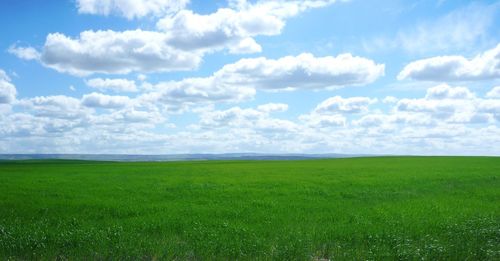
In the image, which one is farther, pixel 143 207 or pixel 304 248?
pixel 143 207

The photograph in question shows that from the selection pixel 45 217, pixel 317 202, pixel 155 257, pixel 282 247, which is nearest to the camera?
pixel 155 257

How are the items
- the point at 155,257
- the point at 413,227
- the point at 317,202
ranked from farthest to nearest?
the point at 317,202, the point at 413,227, the point at 155,257

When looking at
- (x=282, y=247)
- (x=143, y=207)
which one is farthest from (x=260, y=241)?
(x=143, y=207)

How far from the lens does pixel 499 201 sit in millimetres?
23125

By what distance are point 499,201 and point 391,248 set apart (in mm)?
13408

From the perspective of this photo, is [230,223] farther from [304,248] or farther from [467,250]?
[467,250]

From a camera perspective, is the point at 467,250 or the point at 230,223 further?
the point at 230,223

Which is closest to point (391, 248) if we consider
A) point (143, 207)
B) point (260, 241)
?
point (260, 241)

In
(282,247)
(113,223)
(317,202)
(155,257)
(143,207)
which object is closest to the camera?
(155,257)

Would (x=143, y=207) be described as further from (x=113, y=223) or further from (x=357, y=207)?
(x=357, y=207)

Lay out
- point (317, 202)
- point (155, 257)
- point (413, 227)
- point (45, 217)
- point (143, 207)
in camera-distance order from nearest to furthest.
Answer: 1. point (155, 257)
2. point (413, 227)
3. point (45, 217)
4. point (143, 207)
5. point (317, 202)

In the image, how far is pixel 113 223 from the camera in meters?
16.9

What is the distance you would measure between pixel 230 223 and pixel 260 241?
→ 3244 millimetres

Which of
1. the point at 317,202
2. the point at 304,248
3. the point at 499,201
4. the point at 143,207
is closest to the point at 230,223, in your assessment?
the point at 304,248
